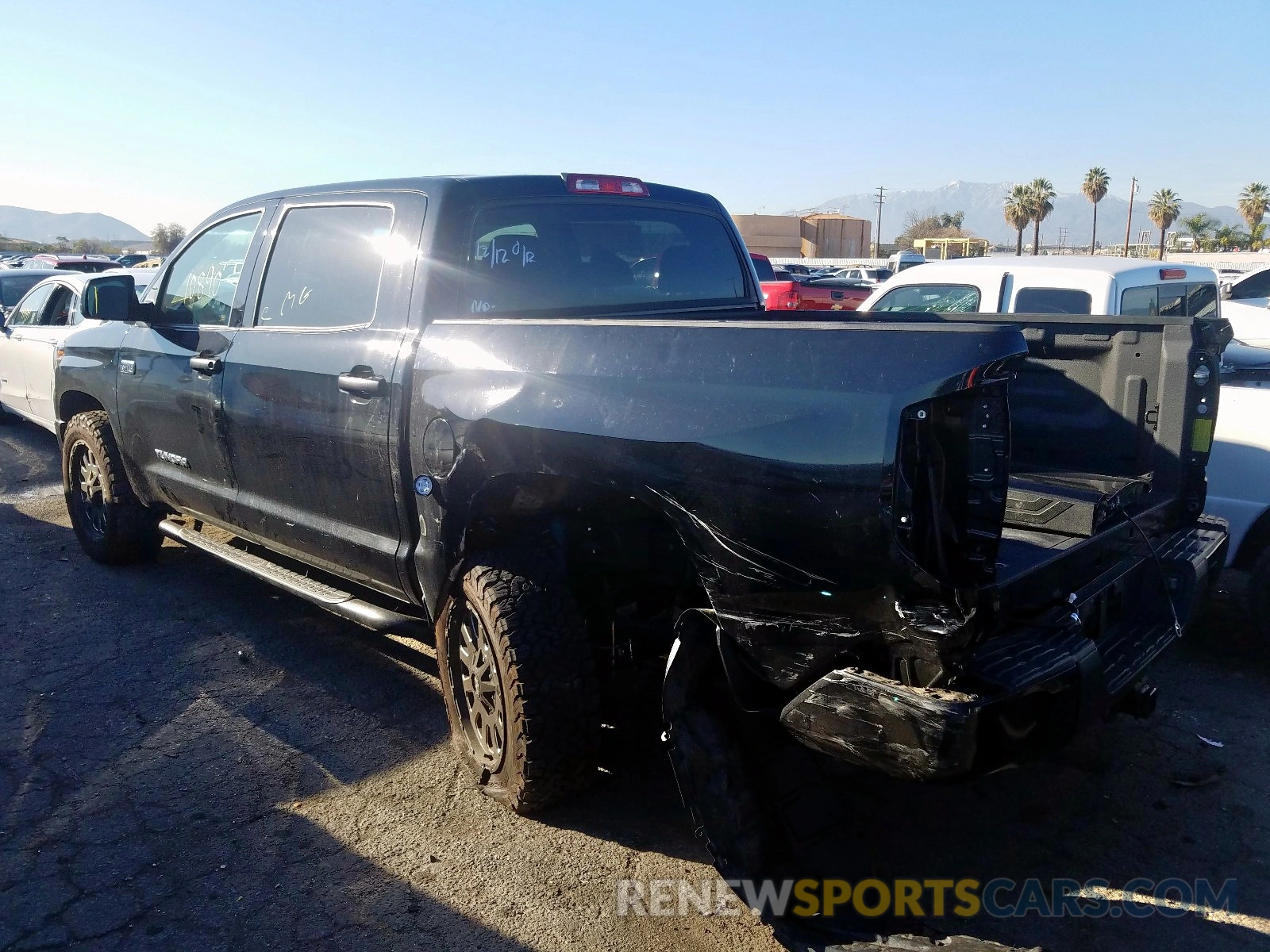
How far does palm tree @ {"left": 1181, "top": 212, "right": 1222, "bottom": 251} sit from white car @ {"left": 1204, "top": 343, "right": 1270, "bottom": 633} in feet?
217

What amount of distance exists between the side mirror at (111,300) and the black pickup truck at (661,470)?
0.06 feet

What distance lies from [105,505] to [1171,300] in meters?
6.62

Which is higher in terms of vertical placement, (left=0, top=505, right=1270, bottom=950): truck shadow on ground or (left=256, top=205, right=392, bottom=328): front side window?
(left=256, top=205, right=392, bottom=328): front side window

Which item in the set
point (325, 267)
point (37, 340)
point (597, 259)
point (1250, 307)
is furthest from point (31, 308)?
point (1250, 307)

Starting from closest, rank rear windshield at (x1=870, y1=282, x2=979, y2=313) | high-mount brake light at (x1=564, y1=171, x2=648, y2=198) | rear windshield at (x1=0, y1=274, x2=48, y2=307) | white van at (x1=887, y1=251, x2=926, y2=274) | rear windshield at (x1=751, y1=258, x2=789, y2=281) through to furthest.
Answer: high-mount brake light at (x1=564, y1=171, x2=648, y2=198)
rear windshield at (x1=870, y1=282, x2=979, y2=313)
rear windshield at (x1=0, y1=274, x2=48, y2=307)
rear windshield at (x1=751, y1=258, x2=789, y2=281)
white van at (x1=887, y1=251, x2=926, y2=274)

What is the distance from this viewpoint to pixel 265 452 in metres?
4.16

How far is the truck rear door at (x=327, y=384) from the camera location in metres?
3.54

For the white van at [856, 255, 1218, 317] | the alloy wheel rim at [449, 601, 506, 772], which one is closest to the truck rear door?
the alloy wheel rim at [449, 601, 506, 772]

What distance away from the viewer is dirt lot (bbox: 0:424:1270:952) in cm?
282

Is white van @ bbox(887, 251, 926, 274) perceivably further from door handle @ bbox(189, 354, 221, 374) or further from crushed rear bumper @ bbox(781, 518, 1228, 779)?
crushed rear bumper @ bbox(781, 518, 1228, 779)

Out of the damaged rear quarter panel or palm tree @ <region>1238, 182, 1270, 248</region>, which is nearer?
the damaged rear quarter panel

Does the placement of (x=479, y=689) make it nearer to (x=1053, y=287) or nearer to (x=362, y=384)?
(x=362, y=384)

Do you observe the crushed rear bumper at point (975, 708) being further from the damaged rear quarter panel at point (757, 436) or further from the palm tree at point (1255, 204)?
the palm tree at point (1255, 204)

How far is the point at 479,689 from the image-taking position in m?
3.37
